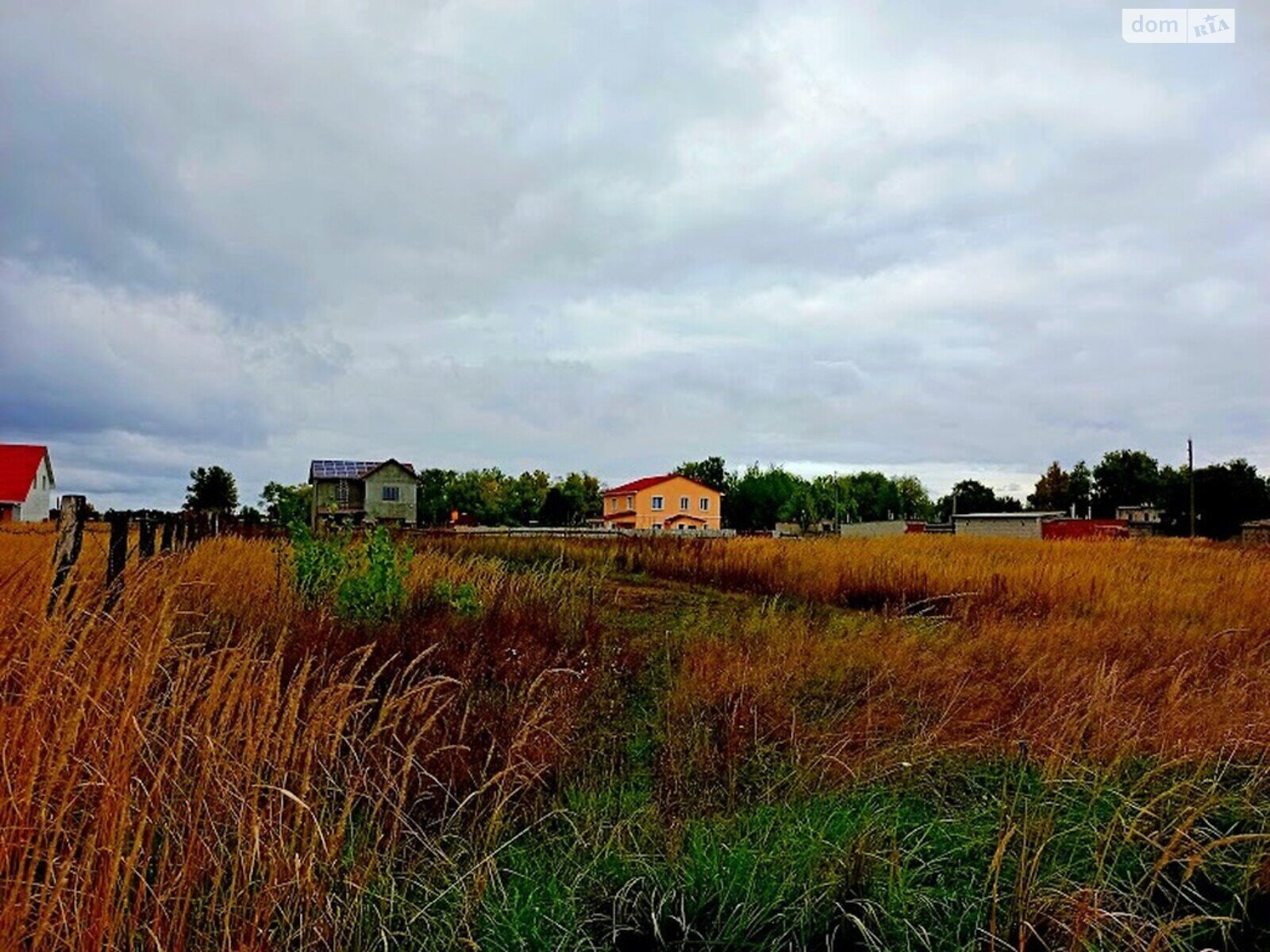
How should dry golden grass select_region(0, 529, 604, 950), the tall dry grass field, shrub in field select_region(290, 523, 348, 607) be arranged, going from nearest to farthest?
1. dry golden grass select_region(0, 529, 604, 950)
2. the tall dry grass field
3. shrub in field select_region(290, 523, 348, 607)

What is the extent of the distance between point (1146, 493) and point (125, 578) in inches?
3306

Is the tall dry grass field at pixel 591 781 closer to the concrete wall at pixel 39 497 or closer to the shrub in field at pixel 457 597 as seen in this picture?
the shrub in field at pixel 457 597

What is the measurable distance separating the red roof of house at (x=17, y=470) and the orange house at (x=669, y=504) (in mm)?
30214

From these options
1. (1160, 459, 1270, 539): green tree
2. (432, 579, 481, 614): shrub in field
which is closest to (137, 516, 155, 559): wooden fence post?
(432, 579, 481, 614): shrub in field

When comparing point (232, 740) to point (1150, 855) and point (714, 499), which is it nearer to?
point (1150, 855)

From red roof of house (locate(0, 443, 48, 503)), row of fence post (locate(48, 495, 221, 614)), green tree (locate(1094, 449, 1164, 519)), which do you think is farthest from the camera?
green tree (locate(1094, 449, 1164, 519))

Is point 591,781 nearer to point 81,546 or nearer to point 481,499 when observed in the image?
point 81,546

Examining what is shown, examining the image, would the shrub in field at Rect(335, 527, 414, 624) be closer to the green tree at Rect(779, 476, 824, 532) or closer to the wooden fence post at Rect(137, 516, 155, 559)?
the wooden fence post at Rect(137, 516, 155, 559)

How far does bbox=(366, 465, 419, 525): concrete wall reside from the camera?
43.6m

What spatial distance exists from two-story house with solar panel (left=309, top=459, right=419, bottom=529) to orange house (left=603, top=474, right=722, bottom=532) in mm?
14507

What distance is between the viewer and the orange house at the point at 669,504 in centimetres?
5478

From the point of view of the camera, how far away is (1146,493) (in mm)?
73688

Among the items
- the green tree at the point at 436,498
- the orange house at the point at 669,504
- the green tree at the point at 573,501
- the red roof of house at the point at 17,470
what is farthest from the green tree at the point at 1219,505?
the red roof of house at the point at 17,470

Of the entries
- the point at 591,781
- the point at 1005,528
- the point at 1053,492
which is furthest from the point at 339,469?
the point at 1053,492
